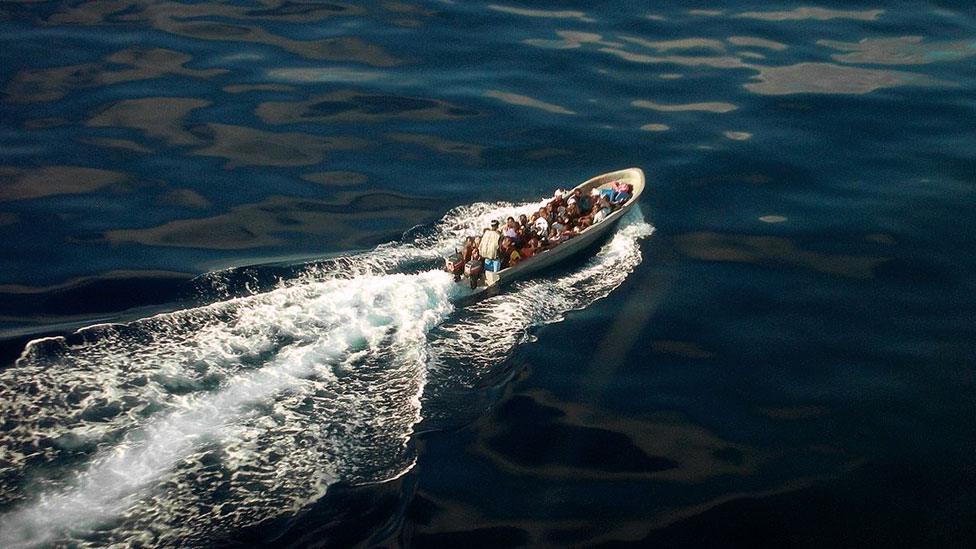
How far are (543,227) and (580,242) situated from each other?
115 centimetres

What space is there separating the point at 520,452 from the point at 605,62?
949 inches

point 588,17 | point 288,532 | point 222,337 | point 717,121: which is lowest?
point 288,532

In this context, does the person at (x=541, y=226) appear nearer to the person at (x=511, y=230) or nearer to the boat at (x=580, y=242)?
the boat at (x=580, y=242)

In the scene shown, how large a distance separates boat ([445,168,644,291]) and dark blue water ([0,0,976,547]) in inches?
17.6

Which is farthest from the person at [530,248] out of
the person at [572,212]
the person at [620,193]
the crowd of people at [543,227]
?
the person at [620,193]

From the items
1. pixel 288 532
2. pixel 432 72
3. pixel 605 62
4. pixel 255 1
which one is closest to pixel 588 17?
pixel 605 62

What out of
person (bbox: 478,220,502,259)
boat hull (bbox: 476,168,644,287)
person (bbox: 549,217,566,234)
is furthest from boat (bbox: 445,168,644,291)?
person (bbox: 549,217,566,234)

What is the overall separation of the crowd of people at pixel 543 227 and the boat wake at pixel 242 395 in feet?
2.99

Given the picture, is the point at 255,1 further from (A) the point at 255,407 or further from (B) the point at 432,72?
(A) the point at 255,407

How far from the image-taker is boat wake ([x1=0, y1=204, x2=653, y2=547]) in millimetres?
18344

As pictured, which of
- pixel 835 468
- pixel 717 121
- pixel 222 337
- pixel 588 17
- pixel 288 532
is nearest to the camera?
pixel 288 532

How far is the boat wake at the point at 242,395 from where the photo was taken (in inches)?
722

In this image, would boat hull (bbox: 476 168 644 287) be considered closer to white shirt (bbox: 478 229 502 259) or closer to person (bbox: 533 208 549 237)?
white shirt (bbox: 478 229 502 259)

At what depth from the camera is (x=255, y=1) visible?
45.2 m
